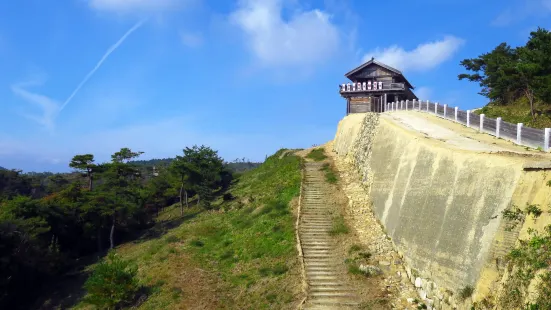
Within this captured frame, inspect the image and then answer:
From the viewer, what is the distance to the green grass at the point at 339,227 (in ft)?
58.7

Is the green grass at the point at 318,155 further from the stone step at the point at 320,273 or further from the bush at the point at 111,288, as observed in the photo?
the bush at the point at 111,288

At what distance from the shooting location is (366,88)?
39719 millimetres

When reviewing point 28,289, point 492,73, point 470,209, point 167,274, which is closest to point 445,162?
point 470,209

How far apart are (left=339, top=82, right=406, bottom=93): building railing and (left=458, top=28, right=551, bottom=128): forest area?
8.65 m

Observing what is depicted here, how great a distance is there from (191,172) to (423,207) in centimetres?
2951

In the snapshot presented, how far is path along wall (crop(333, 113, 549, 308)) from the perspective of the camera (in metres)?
10.0

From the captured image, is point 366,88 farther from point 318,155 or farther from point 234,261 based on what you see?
point 234,261

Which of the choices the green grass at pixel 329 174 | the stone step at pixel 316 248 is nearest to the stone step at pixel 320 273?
the stone step at pixel 316 248

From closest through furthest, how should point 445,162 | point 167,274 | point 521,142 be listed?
point 445,162 < point 521,142 < point 167,274

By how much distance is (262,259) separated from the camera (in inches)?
678

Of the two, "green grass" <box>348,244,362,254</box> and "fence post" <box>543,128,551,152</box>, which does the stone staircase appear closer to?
"green grass" <box>348,244,362,254</box>

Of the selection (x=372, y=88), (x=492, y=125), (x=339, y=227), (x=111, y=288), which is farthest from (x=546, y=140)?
(x=372, y=88)

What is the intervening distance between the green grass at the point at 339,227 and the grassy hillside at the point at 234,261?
2.08 m

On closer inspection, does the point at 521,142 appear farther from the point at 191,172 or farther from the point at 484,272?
the point at 191,172
